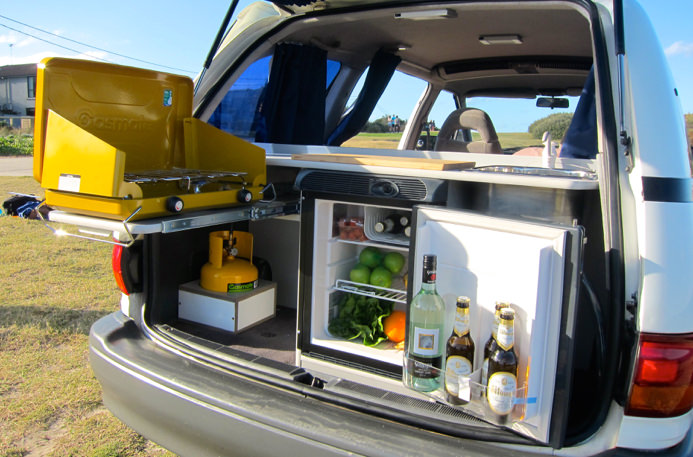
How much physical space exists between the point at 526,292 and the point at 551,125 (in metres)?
2.67

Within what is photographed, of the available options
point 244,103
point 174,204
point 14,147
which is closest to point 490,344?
point 174,204

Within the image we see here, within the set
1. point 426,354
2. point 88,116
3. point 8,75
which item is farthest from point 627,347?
point 8,75

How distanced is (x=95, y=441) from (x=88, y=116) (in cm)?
158

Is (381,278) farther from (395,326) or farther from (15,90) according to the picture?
(15,90)

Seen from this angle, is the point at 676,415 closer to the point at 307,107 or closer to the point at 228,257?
the point at 228,257

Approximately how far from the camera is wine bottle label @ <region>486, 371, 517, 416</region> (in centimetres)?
151

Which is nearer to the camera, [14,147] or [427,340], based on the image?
[427,340]

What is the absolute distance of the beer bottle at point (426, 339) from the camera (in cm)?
172

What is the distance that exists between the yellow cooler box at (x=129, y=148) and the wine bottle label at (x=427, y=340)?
1.02 m

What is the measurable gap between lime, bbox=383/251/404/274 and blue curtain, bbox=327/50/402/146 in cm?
189

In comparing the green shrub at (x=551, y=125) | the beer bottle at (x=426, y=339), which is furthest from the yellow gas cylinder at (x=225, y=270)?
the green shrub at (x=551, y=125)

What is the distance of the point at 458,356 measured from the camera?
165 centimetres

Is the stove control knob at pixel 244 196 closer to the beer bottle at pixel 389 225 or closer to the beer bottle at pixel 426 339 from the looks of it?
the beer bottle at pixel 389 225

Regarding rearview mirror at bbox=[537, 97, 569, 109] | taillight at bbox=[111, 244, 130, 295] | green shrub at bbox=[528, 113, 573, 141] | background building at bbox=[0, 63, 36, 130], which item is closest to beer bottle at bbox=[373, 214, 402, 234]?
taillight at bbox=[111, 244, 130, 295]
